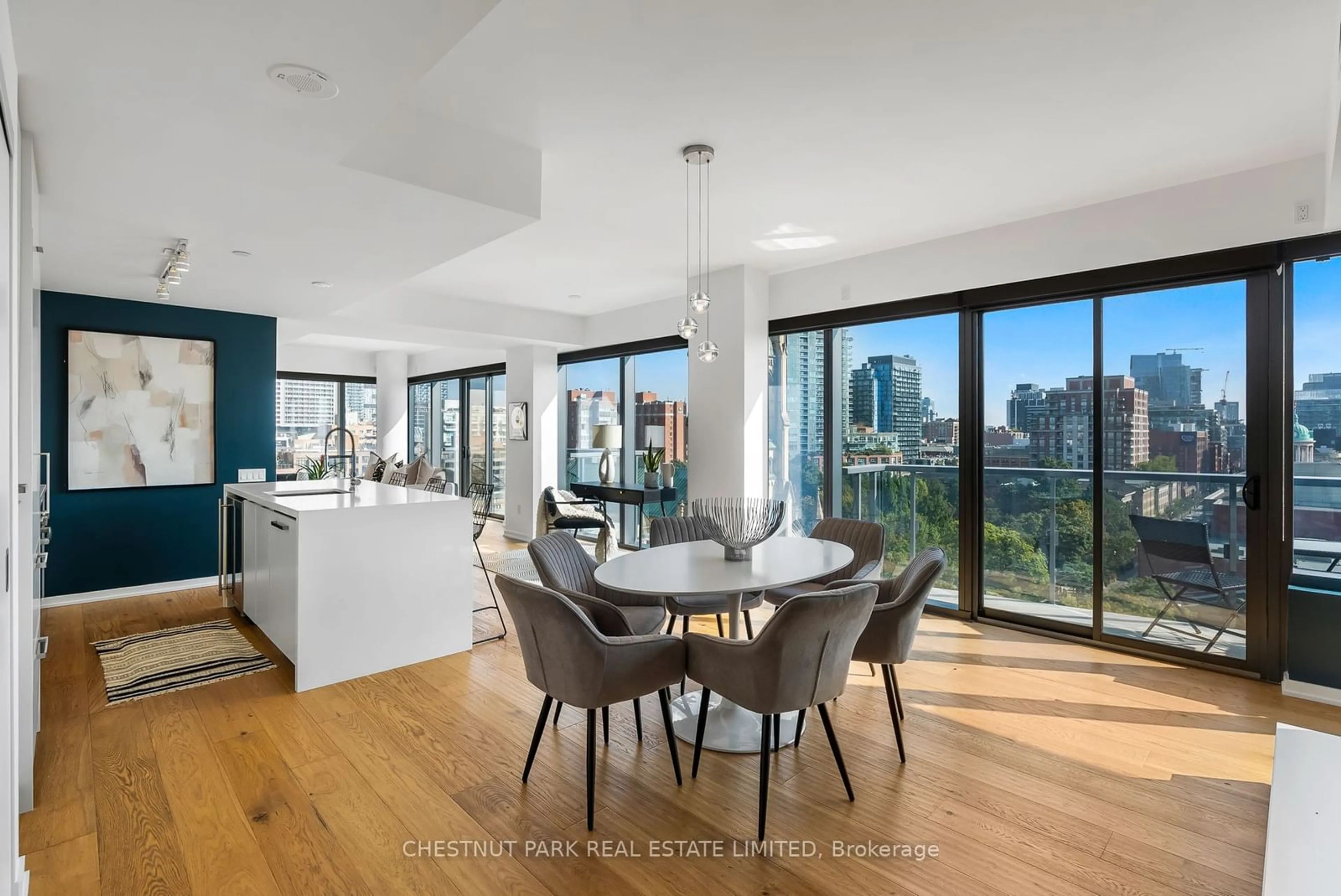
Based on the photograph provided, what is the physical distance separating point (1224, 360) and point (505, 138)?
3.89 meters

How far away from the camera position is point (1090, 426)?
406 cm

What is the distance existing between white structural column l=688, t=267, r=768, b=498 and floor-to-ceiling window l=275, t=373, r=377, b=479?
6.25 metres

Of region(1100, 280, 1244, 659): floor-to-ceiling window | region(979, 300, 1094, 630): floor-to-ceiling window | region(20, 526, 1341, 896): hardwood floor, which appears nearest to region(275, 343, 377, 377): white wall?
region(20, 526, 1341, 896): hardwood floor

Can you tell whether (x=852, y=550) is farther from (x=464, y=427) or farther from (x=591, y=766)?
(x=464, y=427)

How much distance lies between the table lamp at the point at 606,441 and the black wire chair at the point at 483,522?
1.93 metres

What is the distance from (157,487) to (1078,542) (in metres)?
6.57

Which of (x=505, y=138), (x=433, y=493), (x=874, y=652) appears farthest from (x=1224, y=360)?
(x=433, y=493)

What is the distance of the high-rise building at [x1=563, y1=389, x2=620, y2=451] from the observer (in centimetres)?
751

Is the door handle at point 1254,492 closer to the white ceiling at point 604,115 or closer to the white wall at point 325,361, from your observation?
the white ceiling at point 604,115

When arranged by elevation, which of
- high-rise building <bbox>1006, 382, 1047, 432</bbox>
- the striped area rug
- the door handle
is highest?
high-rise building <bbox>1006, 382, 1047, 432</bbox>

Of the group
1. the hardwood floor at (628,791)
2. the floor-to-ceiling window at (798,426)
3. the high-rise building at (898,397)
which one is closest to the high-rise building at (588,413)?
the floor-to-ceiling window at (798,426)

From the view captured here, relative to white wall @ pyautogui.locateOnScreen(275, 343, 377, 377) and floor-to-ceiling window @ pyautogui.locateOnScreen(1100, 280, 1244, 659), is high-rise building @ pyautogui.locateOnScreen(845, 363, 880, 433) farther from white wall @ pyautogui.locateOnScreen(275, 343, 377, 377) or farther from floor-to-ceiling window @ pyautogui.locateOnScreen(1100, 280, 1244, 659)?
white wall @ pyautogui.locateOnScreen(275, 343, 377, 377)

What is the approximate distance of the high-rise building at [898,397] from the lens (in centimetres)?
489

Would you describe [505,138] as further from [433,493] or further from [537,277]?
[537,277]
